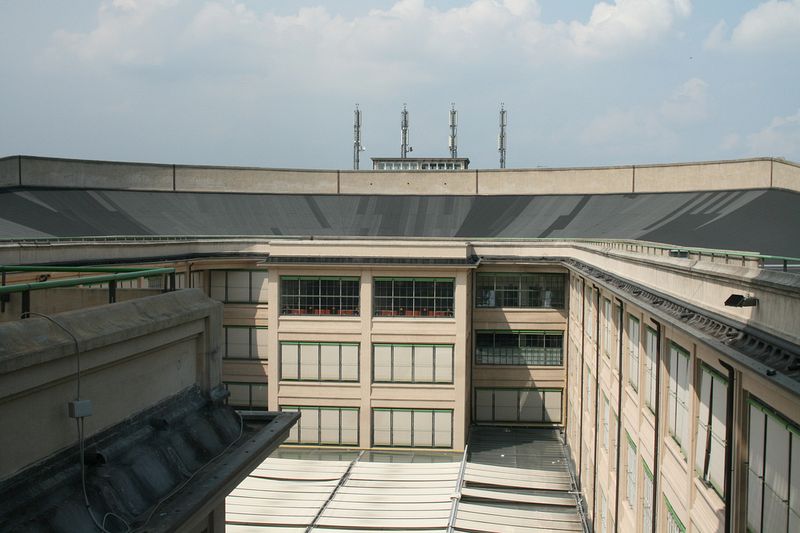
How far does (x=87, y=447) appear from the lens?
664cm

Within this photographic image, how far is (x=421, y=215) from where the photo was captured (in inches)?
2164

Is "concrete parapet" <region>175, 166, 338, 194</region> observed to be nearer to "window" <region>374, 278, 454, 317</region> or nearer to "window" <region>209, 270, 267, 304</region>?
"window" <region>209, 270, 267, 304</region>

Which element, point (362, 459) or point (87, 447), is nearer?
point (87, 447)

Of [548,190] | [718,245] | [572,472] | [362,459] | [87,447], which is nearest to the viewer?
[87,447]

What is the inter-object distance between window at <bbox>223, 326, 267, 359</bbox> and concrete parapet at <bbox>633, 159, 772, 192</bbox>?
100 feet

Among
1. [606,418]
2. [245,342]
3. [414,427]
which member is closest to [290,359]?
[245,342]

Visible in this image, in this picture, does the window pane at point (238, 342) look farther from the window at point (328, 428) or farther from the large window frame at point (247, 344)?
the window at point (328, 428)

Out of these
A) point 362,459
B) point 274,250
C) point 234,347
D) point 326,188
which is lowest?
point 362,459

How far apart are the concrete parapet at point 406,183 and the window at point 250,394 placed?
2247 cm

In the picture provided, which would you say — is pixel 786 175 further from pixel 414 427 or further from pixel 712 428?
pixel 712 428

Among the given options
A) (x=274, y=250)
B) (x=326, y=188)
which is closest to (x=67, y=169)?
(x=326, y=188)

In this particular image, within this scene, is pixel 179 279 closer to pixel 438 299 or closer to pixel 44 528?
pixel 438 299

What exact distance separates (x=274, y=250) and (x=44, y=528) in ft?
107

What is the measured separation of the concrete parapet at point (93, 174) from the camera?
165 feet
